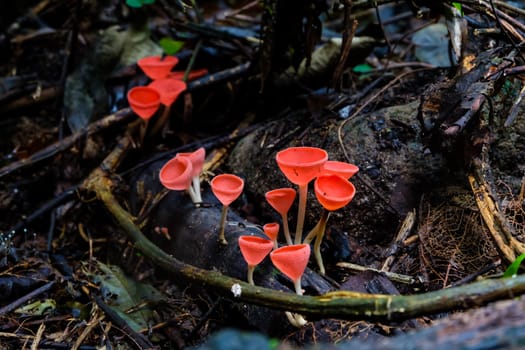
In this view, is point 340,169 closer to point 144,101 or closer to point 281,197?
point 281,197

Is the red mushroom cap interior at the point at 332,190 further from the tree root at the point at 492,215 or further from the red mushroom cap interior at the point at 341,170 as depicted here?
the tree root at the point at 492,215

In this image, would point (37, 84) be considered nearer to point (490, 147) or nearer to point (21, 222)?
point (21, 222)

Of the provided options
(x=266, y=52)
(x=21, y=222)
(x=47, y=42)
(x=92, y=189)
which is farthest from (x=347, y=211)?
(x=47, y=42)

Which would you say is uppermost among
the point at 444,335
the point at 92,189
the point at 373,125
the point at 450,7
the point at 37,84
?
the point at 450,7

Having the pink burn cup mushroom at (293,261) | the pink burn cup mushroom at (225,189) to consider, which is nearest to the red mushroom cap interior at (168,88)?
the pink burn cup mushroom at (225,189)

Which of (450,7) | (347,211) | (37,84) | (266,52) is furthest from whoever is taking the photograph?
(37,84)
